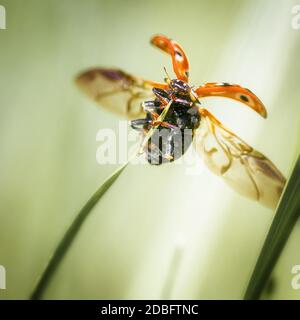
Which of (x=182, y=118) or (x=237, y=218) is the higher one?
(x=182, y=118)

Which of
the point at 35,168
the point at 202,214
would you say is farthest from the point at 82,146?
the point at 202,214

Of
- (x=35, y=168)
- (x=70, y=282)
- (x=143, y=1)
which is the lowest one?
(x=70, y=282)

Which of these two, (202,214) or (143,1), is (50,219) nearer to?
(202,214)

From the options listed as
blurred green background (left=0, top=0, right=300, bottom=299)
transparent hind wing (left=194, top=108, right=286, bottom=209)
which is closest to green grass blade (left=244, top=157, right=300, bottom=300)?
transparent hind wing (left=194, top=108, right=286, bottom=209)

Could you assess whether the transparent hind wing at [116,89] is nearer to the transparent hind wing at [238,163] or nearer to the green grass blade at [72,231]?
the transparent hind wing at [238,163]

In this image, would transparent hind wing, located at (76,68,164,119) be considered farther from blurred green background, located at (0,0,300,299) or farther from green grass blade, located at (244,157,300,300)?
green grass blade, located at (244,157,300,300)

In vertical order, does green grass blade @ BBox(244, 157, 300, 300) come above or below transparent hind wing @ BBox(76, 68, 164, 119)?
below

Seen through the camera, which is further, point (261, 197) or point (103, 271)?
point (103, 271)
